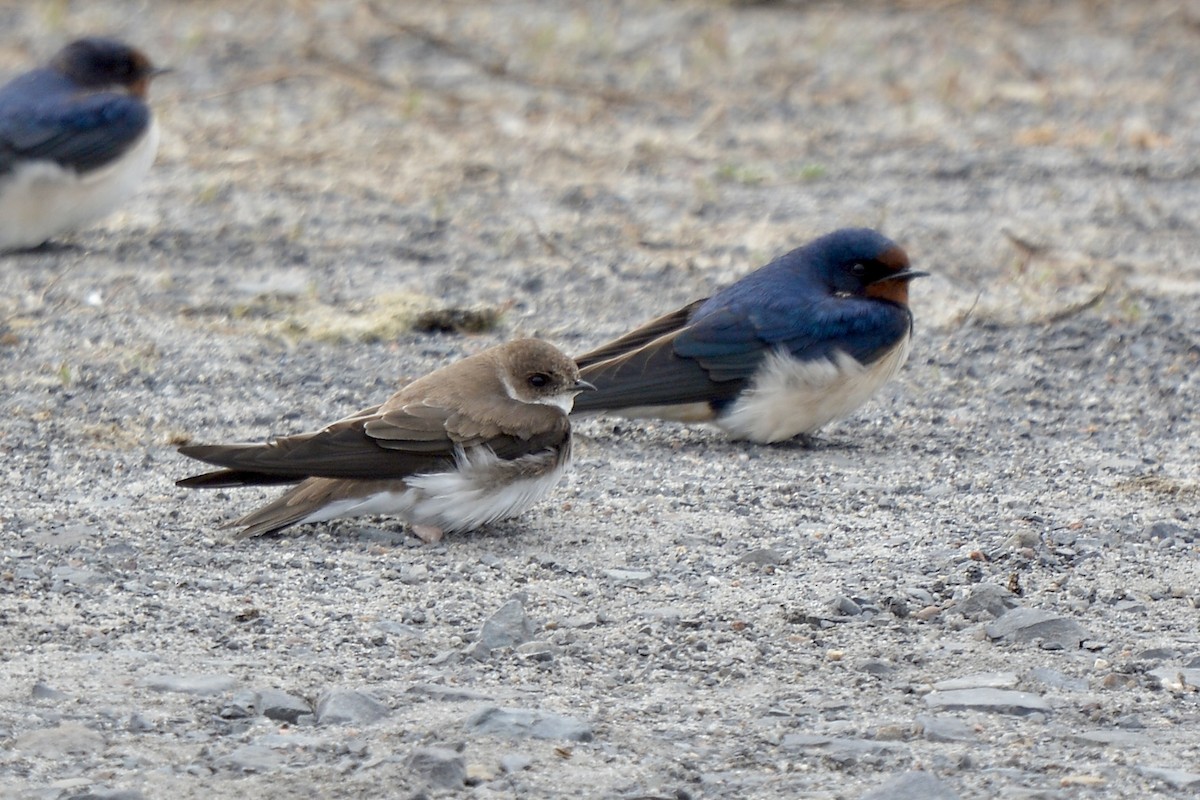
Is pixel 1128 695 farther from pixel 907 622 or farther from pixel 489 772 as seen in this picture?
pixel 489 772

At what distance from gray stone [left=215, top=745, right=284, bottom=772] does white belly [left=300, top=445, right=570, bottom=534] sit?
1.46 m

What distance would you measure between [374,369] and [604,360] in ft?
2.99

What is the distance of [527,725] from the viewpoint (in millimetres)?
3680

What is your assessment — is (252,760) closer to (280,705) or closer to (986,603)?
(280,705)

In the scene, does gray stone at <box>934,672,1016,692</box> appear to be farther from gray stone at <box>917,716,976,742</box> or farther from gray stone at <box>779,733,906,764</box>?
gray stone at <box>779,733,906,764</box>

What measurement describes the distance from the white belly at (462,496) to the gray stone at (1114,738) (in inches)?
69.8

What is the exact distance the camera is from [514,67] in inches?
484

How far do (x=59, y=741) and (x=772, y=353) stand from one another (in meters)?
3.23

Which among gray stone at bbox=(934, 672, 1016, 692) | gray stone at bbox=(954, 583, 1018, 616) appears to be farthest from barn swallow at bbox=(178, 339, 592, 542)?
gray stone at bbox=(934, 672, 1016, 692)

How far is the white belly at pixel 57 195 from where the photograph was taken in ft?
26.9

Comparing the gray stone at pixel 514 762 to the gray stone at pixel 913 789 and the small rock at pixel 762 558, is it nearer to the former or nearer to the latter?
the gray stone at pixel 913 789

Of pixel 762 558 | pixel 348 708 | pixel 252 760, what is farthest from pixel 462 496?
pixel 252 760

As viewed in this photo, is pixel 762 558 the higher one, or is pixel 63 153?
→ pixel 63 153

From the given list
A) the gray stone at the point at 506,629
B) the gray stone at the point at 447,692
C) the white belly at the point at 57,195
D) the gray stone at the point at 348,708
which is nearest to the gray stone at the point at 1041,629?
the gray stone at the point at 506,629
